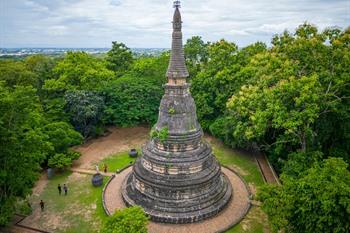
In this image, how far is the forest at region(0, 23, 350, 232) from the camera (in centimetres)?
1886

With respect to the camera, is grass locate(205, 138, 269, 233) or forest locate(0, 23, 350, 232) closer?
forest locate(0, 23, 350, 232)

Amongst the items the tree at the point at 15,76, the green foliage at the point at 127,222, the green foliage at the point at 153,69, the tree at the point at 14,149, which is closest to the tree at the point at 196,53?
the green foliage at the point at 153,69

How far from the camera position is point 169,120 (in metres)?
24.8

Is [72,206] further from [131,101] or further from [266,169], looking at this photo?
[266,169]

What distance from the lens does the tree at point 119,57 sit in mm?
57250

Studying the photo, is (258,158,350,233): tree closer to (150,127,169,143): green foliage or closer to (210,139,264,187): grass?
(150,127,169,143): green foliage

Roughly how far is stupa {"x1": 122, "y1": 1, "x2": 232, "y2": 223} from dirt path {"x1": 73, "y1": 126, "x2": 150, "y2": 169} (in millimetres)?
12125

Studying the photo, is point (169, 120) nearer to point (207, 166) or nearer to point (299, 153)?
point (207, 166)

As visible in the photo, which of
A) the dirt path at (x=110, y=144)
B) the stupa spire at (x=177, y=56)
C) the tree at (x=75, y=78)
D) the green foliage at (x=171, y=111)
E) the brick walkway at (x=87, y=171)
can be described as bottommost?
the brick walkway at (x=87, y=171)

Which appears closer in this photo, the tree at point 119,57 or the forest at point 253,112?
the forest at point 253,112

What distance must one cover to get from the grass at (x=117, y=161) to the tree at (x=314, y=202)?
747 inches

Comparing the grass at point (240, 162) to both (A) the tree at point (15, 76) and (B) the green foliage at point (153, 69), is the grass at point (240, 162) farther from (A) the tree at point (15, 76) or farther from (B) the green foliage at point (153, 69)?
(A) the tree at point (15, 76)

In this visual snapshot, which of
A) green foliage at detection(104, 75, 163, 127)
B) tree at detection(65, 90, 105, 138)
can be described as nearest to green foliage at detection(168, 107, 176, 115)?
green foliage at detection(104, 75, 163, 127)

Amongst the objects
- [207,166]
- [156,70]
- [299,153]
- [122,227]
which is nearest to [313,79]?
[299,153]
